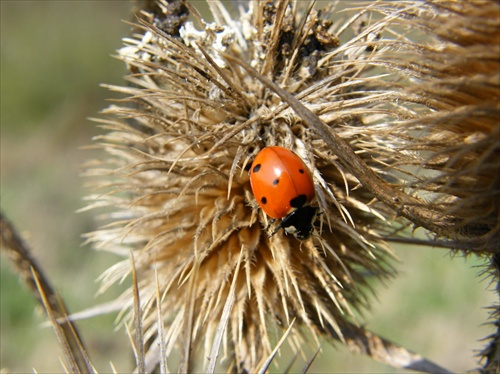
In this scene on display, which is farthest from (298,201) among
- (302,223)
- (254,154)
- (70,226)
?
(70,226)

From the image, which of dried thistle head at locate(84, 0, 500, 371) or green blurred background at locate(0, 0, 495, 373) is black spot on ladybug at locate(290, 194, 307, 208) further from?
green blurred background at locate(0, 0, 495, 373)

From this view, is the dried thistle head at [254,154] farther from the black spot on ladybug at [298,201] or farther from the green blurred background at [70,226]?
the green blurred background at [70,226]

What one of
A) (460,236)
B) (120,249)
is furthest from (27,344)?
(460,236)

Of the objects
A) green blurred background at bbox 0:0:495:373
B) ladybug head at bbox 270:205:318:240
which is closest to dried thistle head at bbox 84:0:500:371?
ladybug head at bbox 270:205:318:240

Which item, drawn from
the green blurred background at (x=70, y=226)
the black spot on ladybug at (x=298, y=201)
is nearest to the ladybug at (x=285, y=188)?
the black spot on ladybug at (x=298, y=201)

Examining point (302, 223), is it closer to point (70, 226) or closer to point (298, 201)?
point (298, 201)

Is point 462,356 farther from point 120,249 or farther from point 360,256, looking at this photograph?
point 120,249

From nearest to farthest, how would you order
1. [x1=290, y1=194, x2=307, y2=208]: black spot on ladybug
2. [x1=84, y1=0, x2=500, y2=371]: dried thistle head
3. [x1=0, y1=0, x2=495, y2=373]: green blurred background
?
[x1=84, y1=0, x2=500, y2=371]: dried thistle head
[x1=290, y1=194, x2=307, y2=208]: black spot on ladybug
[x1=0, y1=0, x2=495, y2=373]: green blurred background
